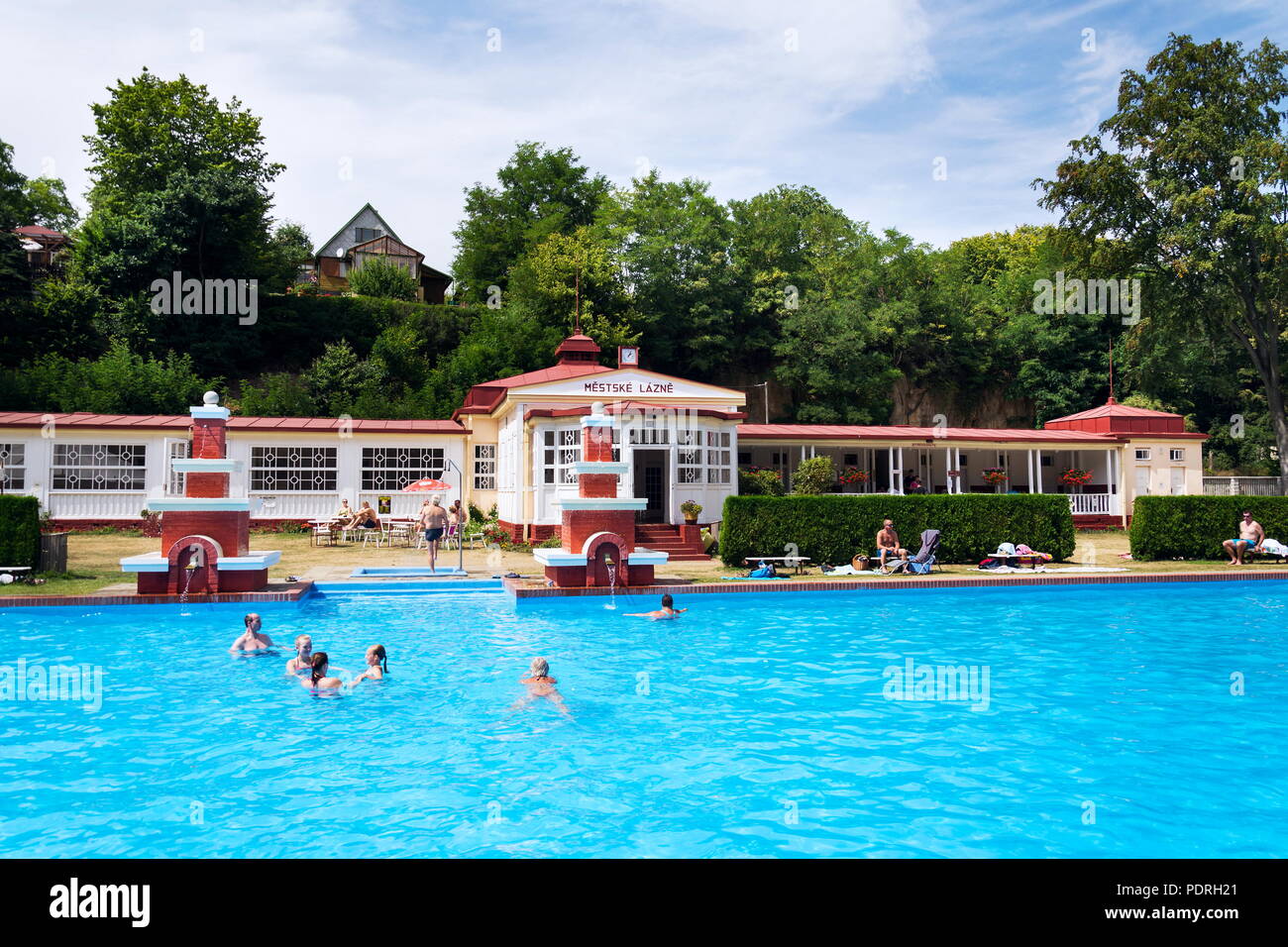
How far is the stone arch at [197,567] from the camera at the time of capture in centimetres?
1366

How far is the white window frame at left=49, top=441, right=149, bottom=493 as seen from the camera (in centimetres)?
2408

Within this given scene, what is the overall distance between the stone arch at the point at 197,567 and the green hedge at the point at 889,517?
9.93 metres

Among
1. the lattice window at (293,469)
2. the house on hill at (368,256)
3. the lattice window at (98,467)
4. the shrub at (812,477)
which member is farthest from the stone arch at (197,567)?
the house on hill at (368,256)

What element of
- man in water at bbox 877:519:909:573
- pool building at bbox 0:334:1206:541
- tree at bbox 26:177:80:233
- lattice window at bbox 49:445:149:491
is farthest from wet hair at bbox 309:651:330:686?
tree at bbox 26:177:80:233

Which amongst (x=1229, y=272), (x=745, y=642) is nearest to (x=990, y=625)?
(x=745, y=642)

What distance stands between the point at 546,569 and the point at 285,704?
768 cm

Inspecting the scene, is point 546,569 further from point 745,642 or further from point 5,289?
point 5,289

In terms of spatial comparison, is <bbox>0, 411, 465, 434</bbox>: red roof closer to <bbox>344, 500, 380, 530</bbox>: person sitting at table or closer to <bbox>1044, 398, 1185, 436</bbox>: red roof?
<bbox>344, 500, 380, 530</bbox>: person sitting at table

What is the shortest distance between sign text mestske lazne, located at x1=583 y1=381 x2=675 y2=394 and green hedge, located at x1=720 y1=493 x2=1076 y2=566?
5874 millimetres

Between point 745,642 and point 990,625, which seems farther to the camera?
point 990,625

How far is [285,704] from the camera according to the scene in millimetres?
8375

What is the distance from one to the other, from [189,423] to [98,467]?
2766mm

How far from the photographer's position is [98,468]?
24422mm

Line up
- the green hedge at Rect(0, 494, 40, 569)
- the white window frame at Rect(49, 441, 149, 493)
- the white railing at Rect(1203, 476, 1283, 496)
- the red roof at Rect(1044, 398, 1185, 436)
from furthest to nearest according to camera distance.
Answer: the white railing at Rect(1203, 476, 1283, 496) < the red roof at Rect(1044, 398, 1185, 436) < the white window frame at Rect(49, 441, 149, 493) < the green hedge at Rect(0, 494, 40, 569)
